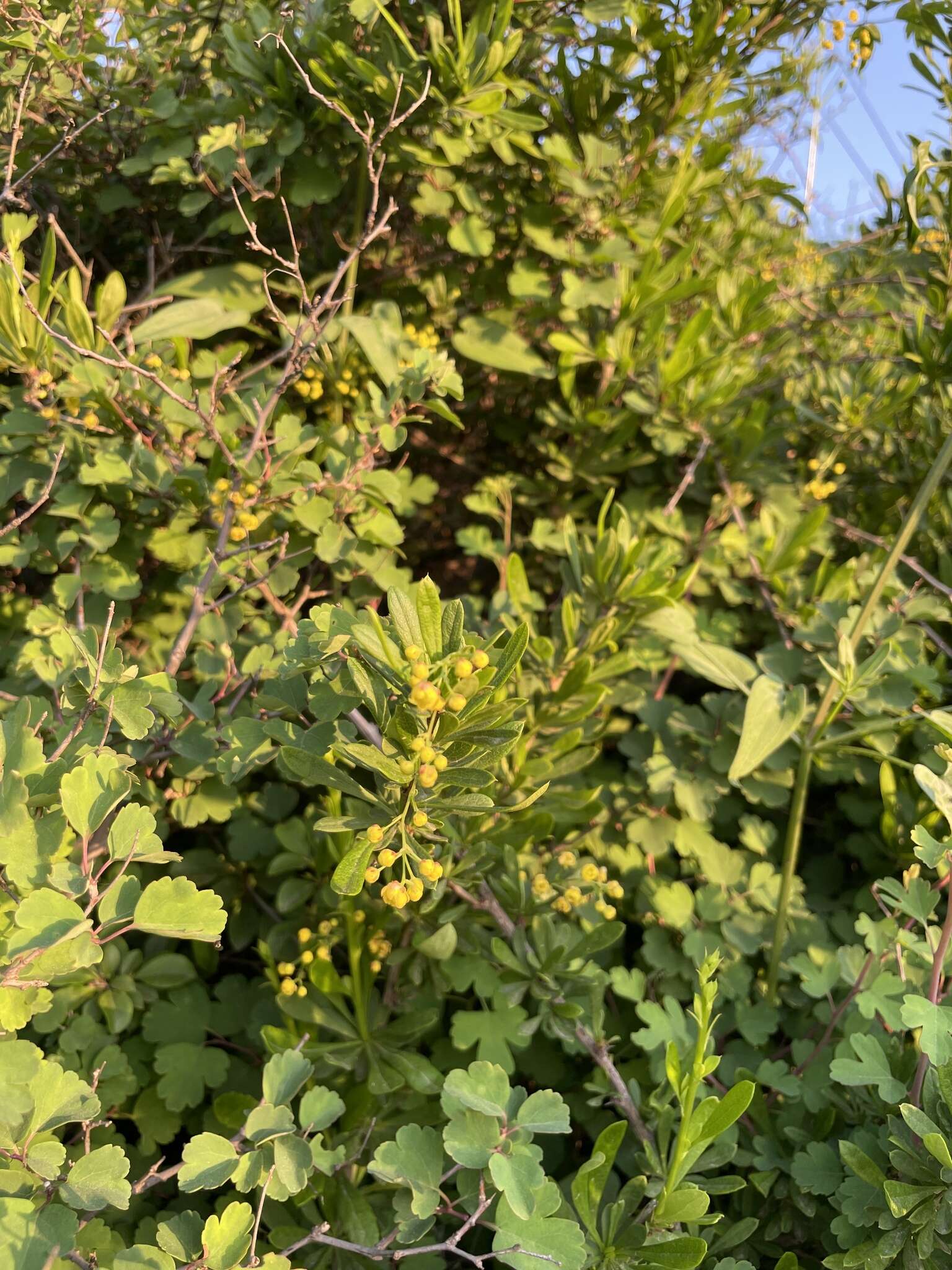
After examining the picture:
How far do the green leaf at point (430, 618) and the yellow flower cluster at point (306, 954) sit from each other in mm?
490

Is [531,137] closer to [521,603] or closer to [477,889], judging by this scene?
[521,603]

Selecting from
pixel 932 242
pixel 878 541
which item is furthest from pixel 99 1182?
pixel 932 242

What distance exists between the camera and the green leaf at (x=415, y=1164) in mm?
787

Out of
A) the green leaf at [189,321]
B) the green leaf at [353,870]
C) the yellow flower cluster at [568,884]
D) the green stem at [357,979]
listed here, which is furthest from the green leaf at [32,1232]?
the green leaf at [189,321]

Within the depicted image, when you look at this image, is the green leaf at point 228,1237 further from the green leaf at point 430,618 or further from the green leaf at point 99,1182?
the green leaf at point 430,618

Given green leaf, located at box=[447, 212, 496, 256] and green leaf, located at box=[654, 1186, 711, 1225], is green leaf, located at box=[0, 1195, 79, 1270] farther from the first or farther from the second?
green leaf, located at box=[447, 212, 496, 256]

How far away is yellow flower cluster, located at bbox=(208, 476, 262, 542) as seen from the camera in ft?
3.67

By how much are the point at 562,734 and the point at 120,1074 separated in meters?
0.74

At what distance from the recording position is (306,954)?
1.05 metres

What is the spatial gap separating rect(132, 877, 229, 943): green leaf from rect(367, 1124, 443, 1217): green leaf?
0.94ft

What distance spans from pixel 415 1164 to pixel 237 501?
0.80 meters

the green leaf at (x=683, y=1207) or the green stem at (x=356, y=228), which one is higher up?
the green stem at (x=356, y=228)

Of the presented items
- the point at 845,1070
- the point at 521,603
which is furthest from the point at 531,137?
the point at 845,1070

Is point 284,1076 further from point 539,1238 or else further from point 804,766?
point 804,766
